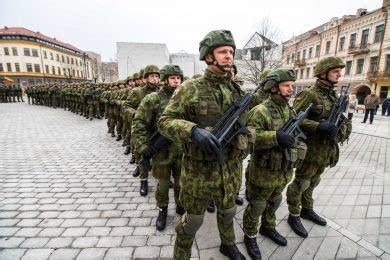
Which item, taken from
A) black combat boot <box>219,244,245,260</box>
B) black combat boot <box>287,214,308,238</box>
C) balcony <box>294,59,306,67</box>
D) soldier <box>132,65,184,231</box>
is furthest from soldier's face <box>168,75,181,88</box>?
balcony <box>294,59,306,67</box>

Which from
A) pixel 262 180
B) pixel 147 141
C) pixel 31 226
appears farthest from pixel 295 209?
pixel 31 226

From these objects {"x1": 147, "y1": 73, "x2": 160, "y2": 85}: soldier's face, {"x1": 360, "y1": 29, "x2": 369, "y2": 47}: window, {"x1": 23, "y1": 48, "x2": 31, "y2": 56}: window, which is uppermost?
{"x1": 23, "y1": 48, "x2": 31, "y2": 56}: window

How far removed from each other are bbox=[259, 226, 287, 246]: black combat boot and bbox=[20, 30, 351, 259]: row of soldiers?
13mm

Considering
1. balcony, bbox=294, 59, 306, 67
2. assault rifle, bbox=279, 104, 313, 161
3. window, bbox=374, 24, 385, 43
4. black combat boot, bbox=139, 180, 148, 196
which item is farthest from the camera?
balcony, bbox=294, 59, 306, 67

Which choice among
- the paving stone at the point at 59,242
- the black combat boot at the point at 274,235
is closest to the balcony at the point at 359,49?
the black combat boot at the point at 274,235

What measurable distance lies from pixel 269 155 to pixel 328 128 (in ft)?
3.08

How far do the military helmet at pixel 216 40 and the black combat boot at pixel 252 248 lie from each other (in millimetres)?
2323

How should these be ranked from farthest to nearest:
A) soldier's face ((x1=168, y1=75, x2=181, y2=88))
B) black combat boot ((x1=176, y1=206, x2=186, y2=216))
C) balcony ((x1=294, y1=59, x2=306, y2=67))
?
balcony ((x1=294, y1=59, x2=306, y2=67))
black combat boot ((x1=176, y1=206, x2=186, y2=216))
soldier's face ((x1=168, y1=75, x2=181, y2=88))

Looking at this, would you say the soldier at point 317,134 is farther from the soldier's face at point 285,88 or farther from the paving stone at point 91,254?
the paving stone at point 91,254

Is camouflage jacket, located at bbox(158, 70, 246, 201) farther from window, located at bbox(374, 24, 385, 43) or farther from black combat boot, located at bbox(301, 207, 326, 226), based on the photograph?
window, located at bbox(374, 24, 385, 43)

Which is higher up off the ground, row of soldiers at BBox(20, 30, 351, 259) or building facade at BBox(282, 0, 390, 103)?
building facade at BBox(282, 0, 390, 103)

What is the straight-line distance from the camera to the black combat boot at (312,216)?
3177 mm

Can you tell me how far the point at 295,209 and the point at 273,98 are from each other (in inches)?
66.6

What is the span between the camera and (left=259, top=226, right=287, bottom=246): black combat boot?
2.76 metres
